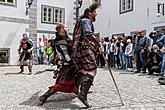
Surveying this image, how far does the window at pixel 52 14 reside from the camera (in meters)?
21.2

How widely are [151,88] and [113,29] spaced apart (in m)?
13.3

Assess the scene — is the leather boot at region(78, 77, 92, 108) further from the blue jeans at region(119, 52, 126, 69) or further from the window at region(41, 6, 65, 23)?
the window at region(41, 6, 65, 23)

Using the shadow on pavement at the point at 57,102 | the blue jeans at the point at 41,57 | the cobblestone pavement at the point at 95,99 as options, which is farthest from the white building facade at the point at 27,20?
the shadow on pavement at the point at 57,102

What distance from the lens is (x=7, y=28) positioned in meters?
18.0

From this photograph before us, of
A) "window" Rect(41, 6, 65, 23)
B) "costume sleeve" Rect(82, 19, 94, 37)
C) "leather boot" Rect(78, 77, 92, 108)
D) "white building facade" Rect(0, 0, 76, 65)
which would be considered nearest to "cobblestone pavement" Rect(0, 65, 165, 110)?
"leather boot" Rect(78, 77, 92, 108)

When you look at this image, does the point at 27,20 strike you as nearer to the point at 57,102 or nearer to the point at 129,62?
the point at 129,62

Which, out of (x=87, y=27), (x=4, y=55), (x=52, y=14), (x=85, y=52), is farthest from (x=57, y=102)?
(x=52, y=14)

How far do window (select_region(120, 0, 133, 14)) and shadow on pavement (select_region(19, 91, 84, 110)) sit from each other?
45.2 feet

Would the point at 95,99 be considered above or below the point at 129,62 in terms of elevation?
below

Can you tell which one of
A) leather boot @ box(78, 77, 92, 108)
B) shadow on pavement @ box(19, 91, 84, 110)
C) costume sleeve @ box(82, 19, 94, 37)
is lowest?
shadow on pavement @ box(19, 91, 84, 110)

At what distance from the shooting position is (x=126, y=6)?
784 inches

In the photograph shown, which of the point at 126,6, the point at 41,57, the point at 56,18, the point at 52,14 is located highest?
the point at 126,6

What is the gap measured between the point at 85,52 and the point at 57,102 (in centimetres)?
123

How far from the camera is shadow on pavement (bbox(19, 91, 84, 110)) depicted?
5485 millimetres
